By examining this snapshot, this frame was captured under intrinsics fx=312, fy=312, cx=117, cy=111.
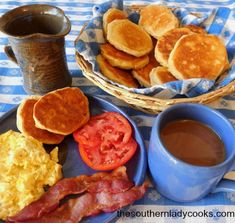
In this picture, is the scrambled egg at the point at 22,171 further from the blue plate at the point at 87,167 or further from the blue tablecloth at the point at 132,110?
the blue tablecloth at the point at 132,110

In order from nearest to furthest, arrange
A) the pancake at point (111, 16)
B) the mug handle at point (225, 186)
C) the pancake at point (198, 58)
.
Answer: the mug handle at point (225, 186)
the pancake at point (198, 58)
the pancake at point (111, 16)

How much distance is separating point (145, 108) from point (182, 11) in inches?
20.7

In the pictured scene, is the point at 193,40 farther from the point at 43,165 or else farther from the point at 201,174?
the point at 43,165

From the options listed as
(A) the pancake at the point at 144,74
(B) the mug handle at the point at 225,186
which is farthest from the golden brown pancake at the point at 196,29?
(B) the mug handle at the point at 225,186

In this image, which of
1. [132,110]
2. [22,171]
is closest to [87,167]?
[22,171]

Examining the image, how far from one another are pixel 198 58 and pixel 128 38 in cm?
27

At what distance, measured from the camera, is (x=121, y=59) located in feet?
3.68

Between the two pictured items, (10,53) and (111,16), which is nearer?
(10,53)

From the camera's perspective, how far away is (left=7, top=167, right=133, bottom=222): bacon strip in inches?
31.0

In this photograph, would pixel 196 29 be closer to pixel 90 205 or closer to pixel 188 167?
pixel 188 167

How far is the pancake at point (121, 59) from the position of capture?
1.12 metres

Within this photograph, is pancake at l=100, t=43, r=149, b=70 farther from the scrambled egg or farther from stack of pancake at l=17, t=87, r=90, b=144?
the scrambled egg

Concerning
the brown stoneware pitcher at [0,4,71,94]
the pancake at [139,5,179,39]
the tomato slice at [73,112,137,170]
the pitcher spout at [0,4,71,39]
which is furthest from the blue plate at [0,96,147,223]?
the pancake at [139,5,179,39]

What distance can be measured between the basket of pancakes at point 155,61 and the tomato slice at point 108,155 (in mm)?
156
